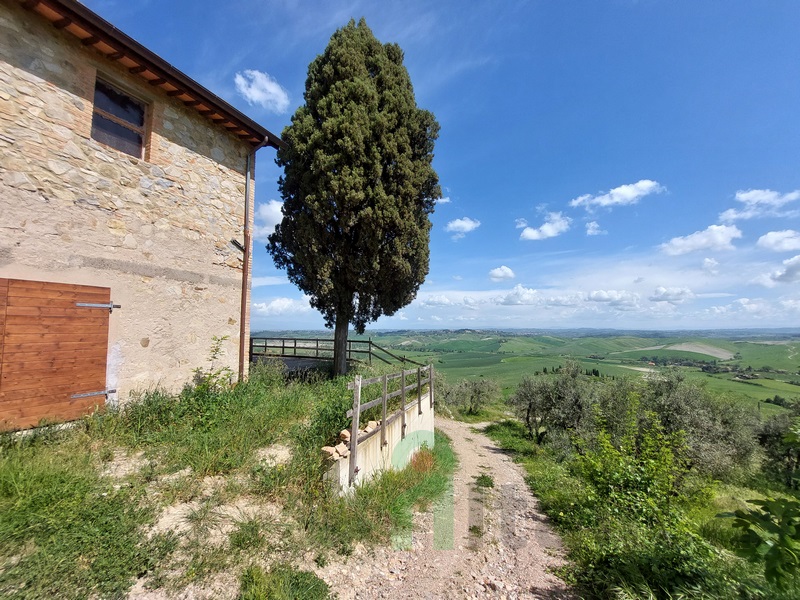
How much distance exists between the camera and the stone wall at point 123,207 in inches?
193

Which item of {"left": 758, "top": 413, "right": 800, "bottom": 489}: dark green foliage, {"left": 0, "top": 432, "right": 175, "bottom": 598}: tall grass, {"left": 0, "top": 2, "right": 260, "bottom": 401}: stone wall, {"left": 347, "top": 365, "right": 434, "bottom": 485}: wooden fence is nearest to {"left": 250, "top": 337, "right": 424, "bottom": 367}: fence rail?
{"left": 347, "top": 365, "right": 434, "bottom": 485}: wooden fence

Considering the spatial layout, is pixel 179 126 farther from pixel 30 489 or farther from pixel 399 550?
pixel 399 550

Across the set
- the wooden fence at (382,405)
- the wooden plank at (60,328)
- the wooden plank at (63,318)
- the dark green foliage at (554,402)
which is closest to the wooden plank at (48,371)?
the wooden plank at (60,328)

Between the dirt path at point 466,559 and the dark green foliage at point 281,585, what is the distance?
0.95ft

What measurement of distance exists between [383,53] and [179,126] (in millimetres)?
8599

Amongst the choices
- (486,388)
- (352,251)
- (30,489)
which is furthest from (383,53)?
(486,388)

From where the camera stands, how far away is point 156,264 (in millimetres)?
6395

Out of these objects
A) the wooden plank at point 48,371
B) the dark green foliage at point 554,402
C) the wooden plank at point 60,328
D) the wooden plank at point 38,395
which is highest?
the wooden plank at point 60,328

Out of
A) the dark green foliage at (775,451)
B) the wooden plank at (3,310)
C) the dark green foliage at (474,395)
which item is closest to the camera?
the wooden plank at (3,310)

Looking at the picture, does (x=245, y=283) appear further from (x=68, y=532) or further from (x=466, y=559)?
(x=466, y=559)

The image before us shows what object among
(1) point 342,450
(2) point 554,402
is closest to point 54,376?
(1) point 342,450

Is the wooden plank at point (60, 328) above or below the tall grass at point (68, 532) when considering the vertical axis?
above

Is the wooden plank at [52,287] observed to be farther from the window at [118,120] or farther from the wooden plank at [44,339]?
the window at [118,120]

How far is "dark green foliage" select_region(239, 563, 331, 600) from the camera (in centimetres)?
308
